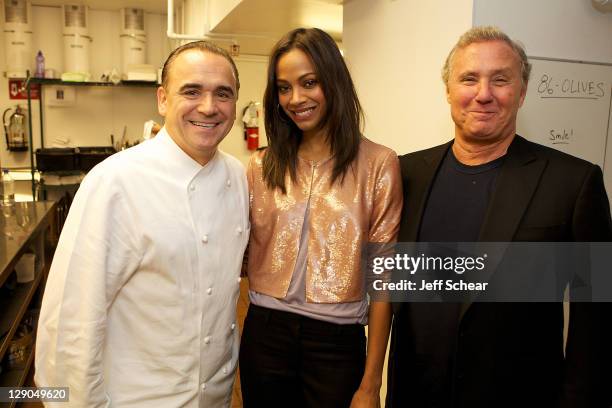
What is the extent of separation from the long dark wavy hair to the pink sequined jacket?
3 cm

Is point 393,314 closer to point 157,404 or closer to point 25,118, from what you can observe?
point 157,404

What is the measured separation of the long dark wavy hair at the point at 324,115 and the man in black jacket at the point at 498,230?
0.27 metres

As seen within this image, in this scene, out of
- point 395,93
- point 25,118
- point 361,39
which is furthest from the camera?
point 25,118

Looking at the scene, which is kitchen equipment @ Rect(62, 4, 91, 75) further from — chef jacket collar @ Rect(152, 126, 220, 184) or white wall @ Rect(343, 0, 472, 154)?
chef jacket collar @ Rect(152, 126, 220, 184)

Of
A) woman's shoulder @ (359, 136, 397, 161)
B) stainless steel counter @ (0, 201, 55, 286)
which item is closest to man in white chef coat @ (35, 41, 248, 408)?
woman's shoulder @ (359, 136, 397, 161)

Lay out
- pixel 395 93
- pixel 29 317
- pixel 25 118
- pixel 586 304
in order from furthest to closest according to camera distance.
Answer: pixel 25 118 → pixel 29 317 → pixel 395 93 → pixel 586 304

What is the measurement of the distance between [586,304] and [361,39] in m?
1.70

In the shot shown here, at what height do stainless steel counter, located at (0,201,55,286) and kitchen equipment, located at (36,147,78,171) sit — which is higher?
kitchen equipment, located at (36,147,78,171)

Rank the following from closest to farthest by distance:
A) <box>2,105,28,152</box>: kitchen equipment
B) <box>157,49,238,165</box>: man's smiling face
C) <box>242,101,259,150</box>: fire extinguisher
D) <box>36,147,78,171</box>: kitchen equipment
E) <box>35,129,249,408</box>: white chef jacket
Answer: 1. <box>35,129,249,408</box>: white chef jacket
2. <box>157,49,238,165</box>: man's smiling face
3. <box>36,147,78,171</box>: kitchen equipment
4. <box>242,101,259,150</box>: fire extinguisher
5. <box>2,105,28,152</box>: kitchen equipment

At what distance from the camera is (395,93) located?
2.22 m

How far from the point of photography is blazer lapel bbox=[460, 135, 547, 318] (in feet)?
4.29

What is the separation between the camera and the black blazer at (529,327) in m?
1.27

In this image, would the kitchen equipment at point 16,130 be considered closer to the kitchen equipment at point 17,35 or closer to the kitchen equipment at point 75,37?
the kitchen equipment at point 17,35

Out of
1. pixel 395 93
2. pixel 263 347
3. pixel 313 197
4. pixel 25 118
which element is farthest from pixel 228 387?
pixel 25 118
